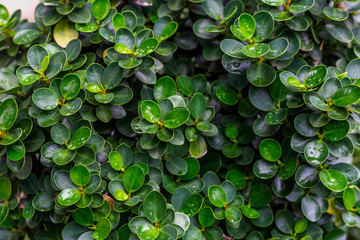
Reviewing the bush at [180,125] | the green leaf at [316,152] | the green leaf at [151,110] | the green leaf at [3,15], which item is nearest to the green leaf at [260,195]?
the bush at [180,125]

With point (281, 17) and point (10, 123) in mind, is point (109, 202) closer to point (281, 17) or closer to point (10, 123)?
point (10, 123)

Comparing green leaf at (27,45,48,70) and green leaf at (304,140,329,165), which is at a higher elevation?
green leaf at (27,45,48,70)

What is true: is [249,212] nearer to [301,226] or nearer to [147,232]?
[301,226]

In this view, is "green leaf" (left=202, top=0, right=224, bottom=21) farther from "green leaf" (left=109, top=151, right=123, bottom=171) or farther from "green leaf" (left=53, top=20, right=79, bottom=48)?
"green leaf" (left=109, top=151, right=123, bottom=171)

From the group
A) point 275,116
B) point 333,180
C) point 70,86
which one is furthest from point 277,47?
point 70,86

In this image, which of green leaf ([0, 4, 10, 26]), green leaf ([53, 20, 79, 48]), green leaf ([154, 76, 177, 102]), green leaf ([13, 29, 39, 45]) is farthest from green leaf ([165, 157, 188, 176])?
green leaf ([0, 4, 10, 26])

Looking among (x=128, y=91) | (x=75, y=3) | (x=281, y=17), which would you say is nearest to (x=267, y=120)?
(x=281, y=17)
